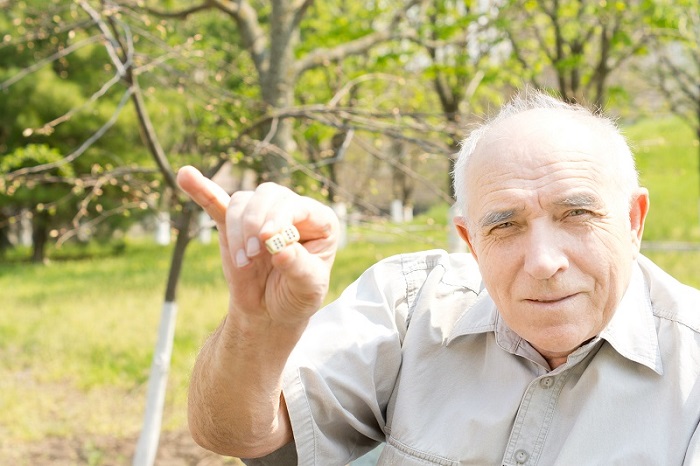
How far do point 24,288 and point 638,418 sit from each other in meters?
12.0

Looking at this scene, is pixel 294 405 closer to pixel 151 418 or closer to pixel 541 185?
pixel 541 185

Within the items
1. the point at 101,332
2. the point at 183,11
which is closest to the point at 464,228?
the point at 183,11

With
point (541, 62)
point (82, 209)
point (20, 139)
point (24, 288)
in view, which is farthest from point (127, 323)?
point (20, 139)

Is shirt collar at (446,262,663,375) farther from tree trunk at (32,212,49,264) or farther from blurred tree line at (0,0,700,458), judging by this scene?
tree trunk at (32,212,49,264)

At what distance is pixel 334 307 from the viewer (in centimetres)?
198

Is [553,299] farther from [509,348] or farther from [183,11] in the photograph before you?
[183,11]

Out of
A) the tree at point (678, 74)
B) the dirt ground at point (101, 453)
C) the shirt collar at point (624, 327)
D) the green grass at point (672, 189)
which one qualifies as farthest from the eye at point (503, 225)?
the tree at point (678, 74)

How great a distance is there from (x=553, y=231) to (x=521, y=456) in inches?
18.6

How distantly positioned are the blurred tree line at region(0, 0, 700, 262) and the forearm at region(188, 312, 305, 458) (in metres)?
0.95

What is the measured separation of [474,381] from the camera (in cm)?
188

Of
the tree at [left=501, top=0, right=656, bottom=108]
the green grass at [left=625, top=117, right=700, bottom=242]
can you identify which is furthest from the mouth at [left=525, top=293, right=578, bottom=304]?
the green grass at [left=625, top=117, right=700, bottom=242]

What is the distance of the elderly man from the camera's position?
62.8 inches

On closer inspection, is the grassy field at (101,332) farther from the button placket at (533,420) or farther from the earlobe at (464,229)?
the button placket at (533,420)

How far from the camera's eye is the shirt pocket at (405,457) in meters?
1.79
